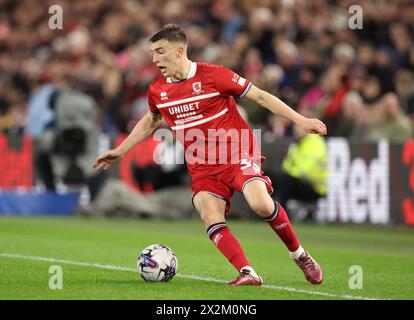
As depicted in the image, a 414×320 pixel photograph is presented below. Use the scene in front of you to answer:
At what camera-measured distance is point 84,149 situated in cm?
1938

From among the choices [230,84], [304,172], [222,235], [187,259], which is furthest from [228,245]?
[304,172]

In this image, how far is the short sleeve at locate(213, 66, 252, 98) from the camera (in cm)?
926

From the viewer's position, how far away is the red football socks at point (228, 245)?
907 cm

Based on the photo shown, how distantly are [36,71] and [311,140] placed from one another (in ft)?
26.7

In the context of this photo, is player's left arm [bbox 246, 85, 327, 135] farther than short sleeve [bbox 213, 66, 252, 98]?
No

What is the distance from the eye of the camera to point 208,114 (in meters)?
9.35

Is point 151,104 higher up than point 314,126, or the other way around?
point 151,104

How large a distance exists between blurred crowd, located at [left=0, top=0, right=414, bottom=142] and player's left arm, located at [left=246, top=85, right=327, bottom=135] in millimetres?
8242

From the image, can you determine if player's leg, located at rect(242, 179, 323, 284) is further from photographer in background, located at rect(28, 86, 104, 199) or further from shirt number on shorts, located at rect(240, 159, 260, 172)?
photographer in background, located at rect(28, 86, 104, 199)

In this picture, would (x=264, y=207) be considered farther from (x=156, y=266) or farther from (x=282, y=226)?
(x=156, y=266)

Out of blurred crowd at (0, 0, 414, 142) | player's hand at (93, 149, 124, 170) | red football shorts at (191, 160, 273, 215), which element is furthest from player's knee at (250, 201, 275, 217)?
blurred crowd at (0, 0, 414, 142)

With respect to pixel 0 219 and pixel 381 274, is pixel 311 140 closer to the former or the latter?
pixel 0 219

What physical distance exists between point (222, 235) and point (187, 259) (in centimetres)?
263

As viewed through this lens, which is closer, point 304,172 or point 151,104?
point 151,104
